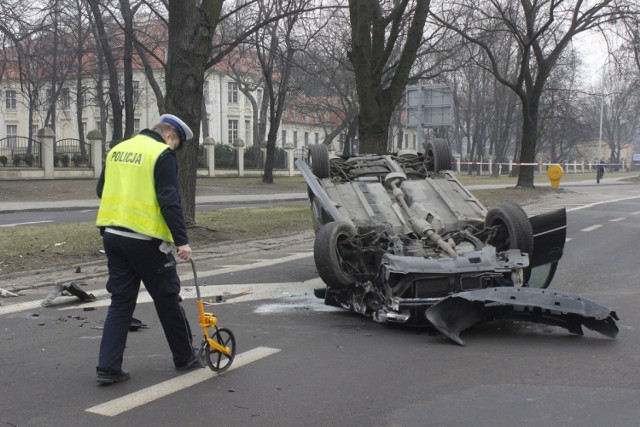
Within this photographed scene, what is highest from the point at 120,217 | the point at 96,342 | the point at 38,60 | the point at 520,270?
the point at 38,60

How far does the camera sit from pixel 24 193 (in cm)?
2566

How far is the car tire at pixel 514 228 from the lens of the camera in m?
6.69

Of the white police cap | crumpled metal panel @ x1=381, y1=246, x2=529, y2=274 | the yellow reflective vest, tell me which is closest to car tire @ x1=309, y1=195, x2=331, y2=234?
crumpled metal panel @ x1=381, y1=246, x2=529, y2=274

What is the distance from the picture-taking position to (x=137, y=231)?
14.6ft

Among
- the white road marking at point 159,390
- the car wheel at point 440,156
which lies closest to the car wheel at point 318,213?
the car wheel at point 440,156

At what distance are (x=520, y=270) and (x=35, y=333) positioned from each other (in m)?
4.60

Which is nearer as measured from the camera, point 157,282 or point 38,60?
point 157,282

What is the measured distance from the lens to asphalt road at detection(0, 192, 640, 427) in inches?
158

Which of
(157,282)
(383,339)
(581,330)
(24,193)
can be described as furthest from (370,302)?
(24,193)

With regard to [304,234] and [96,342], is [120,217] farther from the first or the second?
[304,234]

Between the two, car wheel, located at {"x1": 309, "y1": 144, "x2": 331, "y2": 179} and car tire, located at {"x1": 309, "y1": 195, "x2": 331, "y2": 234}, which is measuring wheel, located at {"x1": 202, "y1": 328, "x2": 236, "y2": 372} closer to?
car tire, located at {"x1": 309, "y1": 195, "x2": 331, "y2": 234}

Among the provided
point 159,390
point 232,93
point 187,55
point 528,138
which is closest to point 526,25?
point 528,138

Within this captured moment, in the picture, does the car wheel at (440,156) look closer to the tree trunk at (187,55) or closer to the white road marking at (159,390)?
the white road marking at (159,390)

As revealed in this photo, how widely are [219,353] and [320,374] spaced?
762 mm
